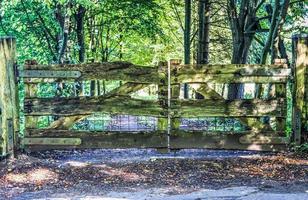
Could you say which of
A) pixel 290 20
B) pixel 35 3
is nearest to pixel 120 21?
pixel 35 3

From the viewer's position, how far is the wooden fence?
7.70 m

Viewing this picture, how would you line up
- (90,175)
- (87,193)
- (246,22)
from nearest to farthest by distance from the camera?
(87,193) < (90,175) < (246,22)

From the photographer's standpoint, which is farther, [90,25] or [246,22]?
[90,25]

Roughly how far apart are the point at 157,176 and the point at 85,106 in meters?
1.91

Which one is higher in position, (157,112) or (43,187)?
(157,112)

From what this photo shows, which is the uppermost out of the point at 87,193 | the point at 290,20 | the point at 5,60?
the point at 290,20

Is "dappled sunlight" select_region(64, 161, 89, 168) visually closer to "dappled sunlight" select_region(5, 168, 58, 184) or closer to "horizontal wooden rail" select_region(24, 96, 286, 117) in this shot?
"dappled sunlight" select_region(5, 168, 58, 184)

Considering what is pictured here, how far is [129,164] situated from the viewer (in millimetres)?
7340

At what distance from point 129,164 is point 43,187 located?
1.59 m

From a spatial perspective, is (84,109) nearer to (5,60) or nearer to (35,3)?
(5,60)

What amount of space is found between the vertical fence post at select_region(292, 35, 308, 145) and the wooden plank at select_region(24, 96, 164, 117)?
250 centimetres

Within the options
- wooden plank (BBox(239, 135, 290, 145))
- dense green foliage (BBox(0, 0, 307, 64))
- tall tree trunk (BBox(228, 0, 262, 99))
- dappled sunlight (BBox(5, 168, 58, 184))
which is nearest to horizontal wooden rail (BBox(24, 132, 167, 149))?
dappled sunlight (BBox(5, 168, 58, 184))

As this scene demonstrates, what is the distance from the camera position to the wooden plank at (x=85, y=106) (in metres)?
7.75

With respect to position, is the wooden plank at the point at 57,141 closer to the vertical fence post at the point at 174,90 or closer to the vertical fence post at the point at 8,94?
the vertical fence post at the point at 8,94
